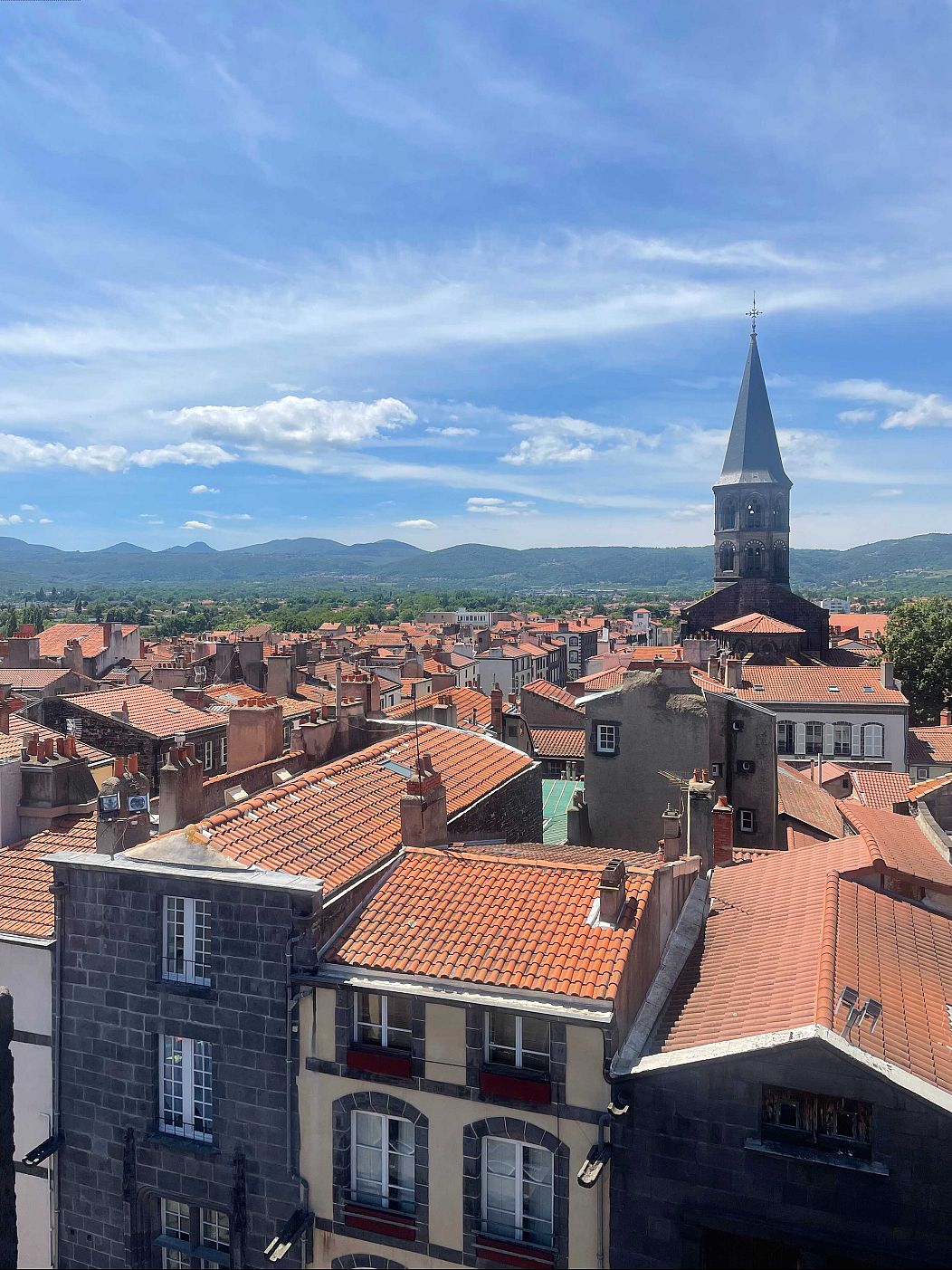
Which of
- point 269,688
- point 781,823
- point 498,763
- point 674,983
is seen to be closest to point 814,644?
point 269,688

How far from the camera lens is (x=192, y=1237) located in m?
13.1

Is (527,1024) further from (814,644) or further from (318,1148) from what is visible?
(814,644)

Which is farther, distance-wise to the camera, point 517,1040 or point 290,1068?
point 290,1068

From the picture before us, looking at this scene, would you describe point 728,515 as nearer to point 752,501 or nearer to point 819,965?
point 752,501

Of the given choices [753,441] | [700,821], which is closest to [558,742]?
[700,821]

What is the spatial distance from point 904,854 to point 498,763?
8564 millimetres

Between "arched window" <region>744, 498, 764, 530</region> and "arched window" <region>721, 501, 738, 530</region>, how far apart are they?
1162 mm

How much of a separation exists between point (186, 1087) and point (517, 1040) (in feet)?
17.0

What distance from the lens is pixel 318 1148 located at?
1224 centimetres

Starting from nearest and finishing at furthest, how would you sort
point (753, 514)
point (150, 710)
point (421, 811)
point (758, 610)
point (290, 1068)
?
1. point (290, 1068)
2. point (421, 811)
3. point (150, 710)
4. point (758, 610)
5. point (753, 514)

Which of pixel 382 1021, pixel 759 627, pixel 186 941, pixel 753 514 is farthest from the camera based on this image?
pixel 753 514

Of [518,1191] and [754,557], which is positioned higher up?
[754,557]

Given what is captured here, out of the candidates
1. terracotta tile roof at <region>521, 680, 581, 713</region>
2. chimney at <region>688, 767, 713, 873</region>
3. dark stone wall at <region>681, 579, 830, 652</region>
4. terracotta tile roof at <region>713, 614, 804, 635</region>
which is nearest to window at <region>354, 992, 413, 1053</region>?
chimney at <region>688, 767, 713, 873</region>

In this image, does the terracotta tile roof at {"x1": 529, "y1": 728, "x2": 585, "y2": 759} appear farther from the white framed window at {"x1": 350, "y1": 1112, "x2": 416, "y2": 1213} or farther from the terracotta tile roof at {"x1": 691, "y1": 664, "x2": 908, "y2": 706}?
the white framed window at {"x1": 350, "y1": 1112, "x2": 416, "y2": 1213}
